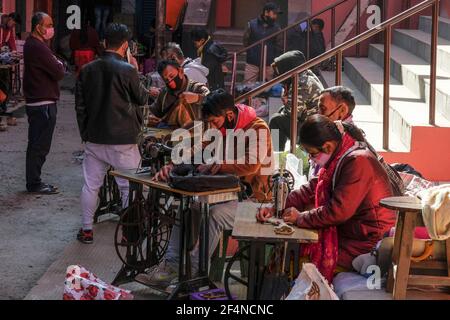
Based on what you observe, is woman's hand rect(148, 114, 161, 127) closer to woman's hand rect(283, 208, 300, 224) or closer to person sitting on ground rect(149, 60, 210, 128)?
person sitting on ground rect(149, 60, 210, 128)

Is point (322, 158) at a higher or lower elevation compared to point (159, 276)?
higher

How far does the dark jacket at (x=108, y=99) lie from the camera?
850 cm

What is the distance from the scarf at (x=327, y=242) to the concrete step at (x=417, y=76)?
2.81 m

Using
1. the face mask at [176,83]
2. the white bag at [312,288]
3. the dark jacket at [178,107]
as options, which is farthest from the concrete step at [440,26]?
the white bag at [312,288]

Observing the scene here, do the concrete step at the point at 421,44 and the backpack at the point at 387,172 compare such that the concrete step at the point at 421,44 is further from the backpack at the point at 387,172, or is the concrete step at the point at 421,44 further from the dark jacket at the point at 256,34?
the backpack at the point at 387,172

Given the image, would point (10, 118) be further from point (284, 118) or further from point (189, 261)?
point (189, 261)

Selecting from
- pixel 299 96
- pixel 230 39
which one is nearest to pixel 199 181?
pixel 299 96

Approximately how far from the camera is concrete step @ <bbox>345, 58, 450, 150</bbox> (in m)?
8.62

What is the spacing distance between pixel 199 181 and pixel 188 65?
4.74m

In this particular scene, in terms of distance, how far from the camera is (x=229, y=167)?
7180 millimetres

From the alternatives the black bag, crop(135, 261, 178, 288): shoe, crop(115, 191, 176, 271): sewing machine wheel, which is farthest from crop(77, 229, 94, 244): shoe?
the black bag

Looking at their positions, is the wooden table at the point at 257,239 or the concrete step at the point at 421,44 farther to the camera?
the concrete step at the point at 421,44

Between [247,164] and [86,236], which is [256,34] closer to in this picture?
[86,236]

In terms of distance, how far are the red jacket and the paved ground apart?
2.68m
